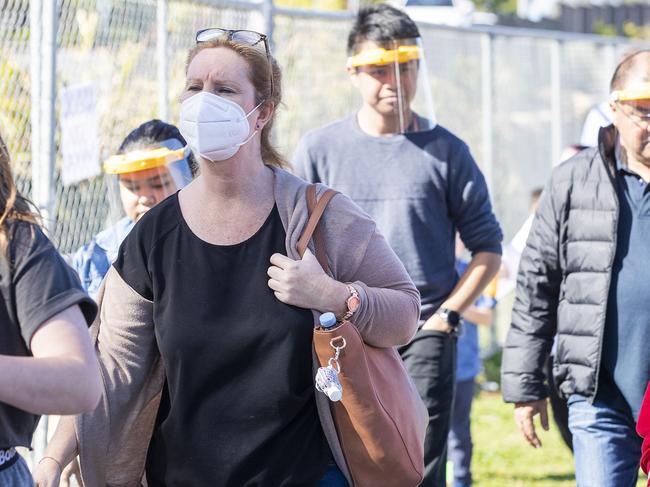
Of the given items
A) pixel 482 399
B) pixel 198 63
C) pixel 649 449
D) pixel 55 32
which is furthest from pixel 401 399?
pixel 482 399

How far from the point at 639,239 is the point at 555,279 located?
399mm

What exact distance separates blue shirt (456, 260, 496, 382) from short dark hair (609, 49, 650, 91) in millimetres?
2378

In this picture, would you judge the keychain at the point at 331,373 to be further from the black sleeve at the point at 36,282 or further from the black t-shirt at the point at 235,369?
the black sleeve at the point at 36,282

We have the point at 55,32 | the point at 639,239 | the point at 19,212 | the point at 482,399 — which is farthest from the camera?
the point at 482,399

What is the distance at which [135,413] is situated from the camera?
3.48 metres

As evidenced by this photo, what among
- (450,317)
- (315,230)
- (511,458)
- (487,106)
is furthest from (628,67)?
(487,106)

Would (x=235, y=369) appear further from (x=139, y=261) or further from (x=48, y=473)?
(x=48, y=473)

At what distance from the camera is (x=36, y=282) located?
8.56 ft

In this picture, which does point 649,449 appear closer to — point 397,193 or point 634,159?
point 634,159

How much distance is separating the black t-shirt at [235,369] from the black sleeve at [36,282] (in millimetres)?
677

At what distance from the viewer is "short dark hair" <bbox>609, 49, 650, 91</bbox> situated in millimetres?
4750

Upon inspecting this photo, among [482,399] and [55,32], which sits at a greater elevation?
[55,32]

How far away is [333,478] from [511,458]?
197 inches

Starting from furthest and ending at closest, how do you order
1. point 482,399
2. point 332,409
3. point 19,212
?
1. point 482,399
2. point 332,409
3. point 19,212
